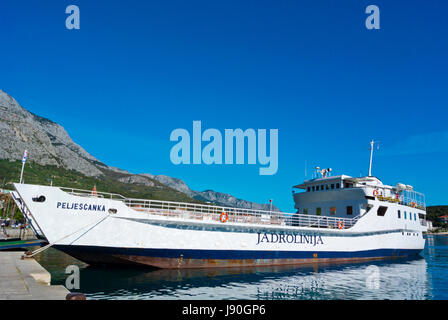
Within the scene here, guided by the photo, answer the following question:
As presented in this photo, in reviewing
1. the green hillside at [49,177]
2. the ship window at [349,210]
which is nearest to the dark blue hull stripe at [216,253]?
the ship window at [349,210]

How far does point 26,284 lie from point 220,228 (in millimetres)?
11248

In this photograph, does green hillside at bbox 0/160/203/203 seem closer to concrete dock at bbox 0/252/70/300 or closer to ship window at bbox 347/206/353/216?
ship window at bbox 347/206/353/216

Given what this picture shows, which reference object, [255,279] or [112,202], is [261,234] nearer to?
[255,279]

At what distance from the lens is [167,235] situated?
17.6m

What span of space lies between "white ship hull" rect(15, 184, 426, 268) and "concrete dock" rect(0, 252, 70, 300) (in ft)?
8.84

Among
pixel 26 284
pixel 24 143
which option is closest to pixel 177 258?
pixel 26 284

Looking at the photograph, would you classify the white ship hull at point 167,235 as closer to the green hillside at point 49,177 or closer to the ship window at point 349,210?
the ship window at point 349,210

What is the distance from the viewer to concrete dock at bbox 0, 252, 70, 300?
8188 mm

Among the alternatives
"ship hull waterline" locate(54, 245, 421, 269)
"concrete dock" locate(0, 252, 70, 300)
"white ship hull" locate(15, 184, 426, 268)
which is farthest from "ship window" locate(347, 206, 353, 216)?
"concrete dock" locate(0, 252, 70, 300)

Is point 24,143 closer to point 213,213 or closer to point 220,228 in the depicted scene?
point 213,213

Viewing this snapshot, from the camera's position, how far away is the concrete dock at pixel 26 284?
8.19 meters

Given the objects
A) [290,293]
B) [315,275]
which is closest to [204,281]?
[290,293]

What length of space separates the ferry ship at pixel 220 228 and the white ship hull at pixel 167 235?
0.15 feet
